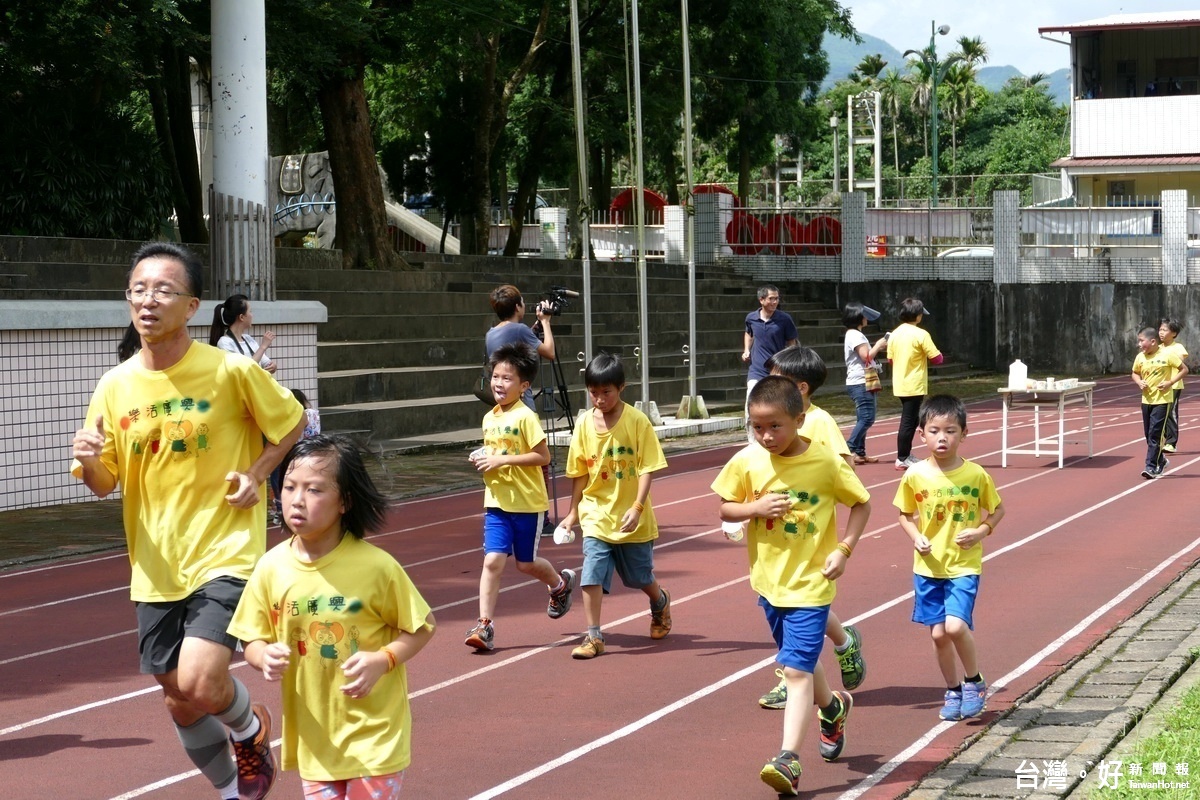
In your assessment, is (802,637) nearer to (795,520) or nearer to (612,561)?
(795,520)

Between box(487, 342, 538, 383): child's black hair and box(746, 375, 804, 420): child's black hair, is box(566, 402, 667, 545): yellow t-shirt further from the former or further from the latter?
box(746, 375, 804, 420): child's black hair

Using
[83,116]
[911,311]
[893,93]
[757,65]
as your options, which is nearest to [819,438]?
[911,311]

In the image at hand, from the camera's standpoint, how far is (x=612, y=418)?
8.12 metres

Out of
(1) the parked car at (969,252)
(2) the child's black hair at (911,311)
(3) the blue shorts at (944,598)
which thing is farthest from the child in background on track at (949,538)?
(1) the parked car at (969,252)

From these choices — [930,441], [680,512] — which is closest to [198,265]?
[930,441]

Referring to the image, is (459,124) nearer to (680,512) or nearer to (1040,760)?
(680,512)

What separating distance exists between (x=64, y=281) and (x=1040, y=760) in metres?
14.1

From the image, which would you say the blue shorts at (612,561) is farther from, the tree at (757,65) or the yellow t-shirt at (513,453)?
the tree at (757,65)

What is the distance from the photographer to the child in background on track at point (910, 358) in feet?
51.8

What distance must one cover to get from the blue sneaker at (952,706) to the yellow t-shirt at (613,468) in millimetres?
1858

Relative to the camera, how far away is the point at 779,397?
18.9ft

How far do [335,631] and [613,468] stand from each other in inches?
158

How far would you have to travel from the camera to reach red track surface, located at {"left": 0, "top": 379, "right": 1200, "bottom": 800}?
19.9 feet

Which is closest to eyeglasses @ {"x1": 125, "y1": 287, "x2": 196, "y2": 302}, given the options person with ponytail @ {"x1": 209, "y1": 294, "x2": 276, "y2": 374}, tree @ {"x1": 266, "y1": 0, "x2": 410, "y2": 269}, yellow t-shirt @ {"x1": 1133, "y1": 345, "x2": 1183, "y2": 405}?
person with ponytail @ {"x1": 209, "y1": 294, "x2": 276, "y2": 374}
